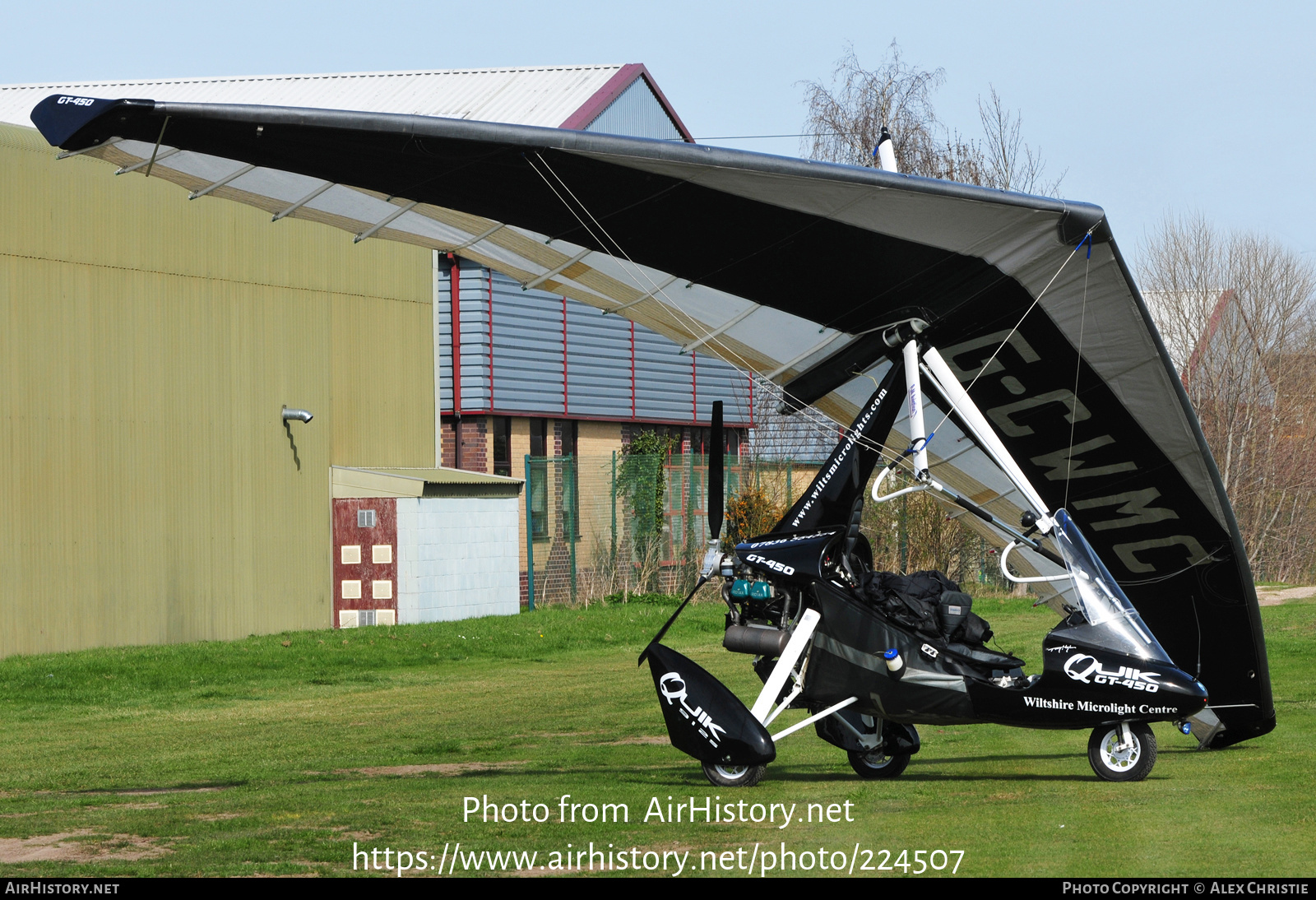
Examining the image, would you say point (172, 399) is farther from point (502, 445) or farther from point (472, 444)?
point (502, 445)

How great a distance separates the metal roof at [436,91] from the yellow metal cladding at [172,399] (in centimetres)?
675

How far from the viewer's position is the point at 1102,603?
9188 mm

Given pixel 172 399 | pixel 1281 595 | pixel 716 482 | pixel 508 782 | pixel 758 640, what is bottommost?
pixel 1281 595

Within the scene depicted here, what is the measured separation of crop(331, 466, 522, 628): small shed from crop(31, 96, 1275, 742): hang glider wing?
40.6 ft

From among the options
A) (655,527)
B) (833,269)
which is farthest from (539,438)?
(833,269)

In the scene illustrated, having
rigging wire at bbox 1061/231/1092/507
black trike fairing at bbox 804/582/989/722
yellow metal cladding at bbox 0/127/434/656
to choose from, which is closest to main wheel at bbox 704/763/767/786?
black trike fairing at bbox 804/582/989/722

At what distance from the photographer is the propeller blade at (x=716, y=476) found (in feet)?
31.5

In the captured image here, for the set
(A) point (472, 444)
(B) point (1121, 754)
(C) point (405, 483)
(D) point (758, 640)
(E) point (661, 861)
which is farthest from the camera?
(A) point (472, 444)

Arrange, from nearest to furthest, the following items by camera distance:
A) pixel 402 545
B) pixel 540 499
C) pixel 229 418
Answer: pixel 229 418, pixel 402 545, pixel 540 499

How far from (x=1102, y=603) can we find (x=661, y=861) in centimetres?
379

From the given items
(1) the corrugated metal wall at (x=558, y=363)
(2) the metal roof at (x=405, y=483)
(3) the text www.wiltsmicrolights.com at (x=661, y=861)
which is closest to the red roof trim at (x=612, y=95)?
(1) the corrugated metal wall at (x=558, y=363)

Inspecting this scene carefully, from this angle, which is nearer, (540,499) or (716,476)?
(716,476)

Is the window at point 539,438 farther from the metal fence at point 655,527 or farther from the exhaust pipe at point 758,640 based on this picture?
the exhaust pipe at point 758,640

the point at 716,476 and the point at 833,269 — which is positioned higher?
the point at 833,269
